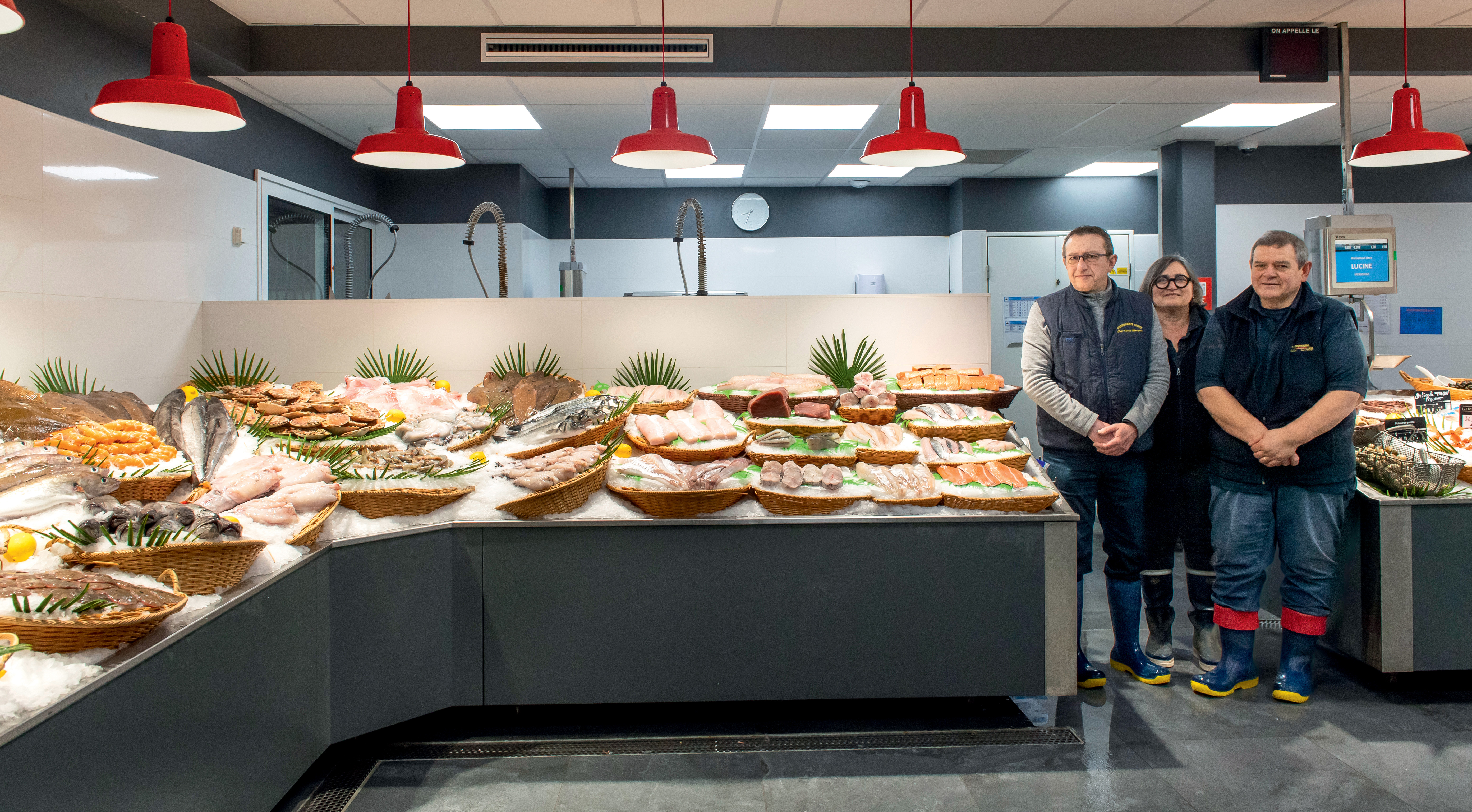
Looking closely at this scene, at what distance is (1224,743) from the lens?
7.74ft

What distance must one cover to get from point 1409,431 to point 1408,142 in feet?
5.50

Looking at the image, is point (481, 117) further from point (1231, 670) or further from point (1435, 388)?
point (1435, 388)

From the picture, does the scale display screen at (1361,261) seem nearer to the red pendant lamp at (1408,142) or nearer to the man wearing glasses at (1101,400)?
the red pendant lamp at (1408,142)

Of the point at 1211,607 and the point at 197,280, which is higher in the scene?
the point at 197,280

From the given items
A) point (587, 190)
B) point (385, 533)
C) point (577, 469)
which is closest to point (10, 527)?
point (385, 533)

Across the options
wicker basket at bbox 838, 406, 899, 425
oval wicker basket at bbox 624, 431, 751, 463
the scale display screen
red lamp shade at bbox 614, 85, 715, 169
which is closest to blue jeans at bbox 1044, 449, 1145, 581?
wicker basket at bbox 838, 406, 899, 425

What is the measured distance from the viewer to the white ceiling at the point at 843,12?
4168 millimetres

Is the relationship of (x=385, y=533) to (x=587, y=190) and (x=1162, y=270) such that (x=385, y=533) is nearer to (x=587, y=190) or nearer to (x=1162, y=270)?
(x=1162, y=270)

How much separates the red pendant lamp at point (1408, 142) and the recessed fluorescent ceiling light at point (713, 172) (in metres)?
4.57

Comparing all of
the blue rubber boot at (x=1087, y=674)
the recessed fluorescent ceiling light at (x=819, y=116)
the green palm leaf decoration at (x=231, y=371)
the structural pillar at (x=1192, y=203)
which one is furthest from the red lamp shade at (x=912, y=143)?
the structural pillar at (x=1192, y=203)

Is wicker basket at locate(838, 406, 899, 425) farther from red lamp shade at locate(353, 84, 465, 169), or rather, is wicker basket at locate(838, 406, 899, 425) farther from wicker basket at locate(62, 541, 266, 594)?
wicker basket at locate(62, 541, 266, 594)

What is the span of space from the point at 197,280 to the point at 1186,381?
4744 mm

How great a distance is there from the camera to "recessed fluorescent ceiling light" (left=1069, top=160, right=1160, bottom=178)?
7340 mm

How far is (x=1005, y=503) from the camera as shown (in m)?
2.40
